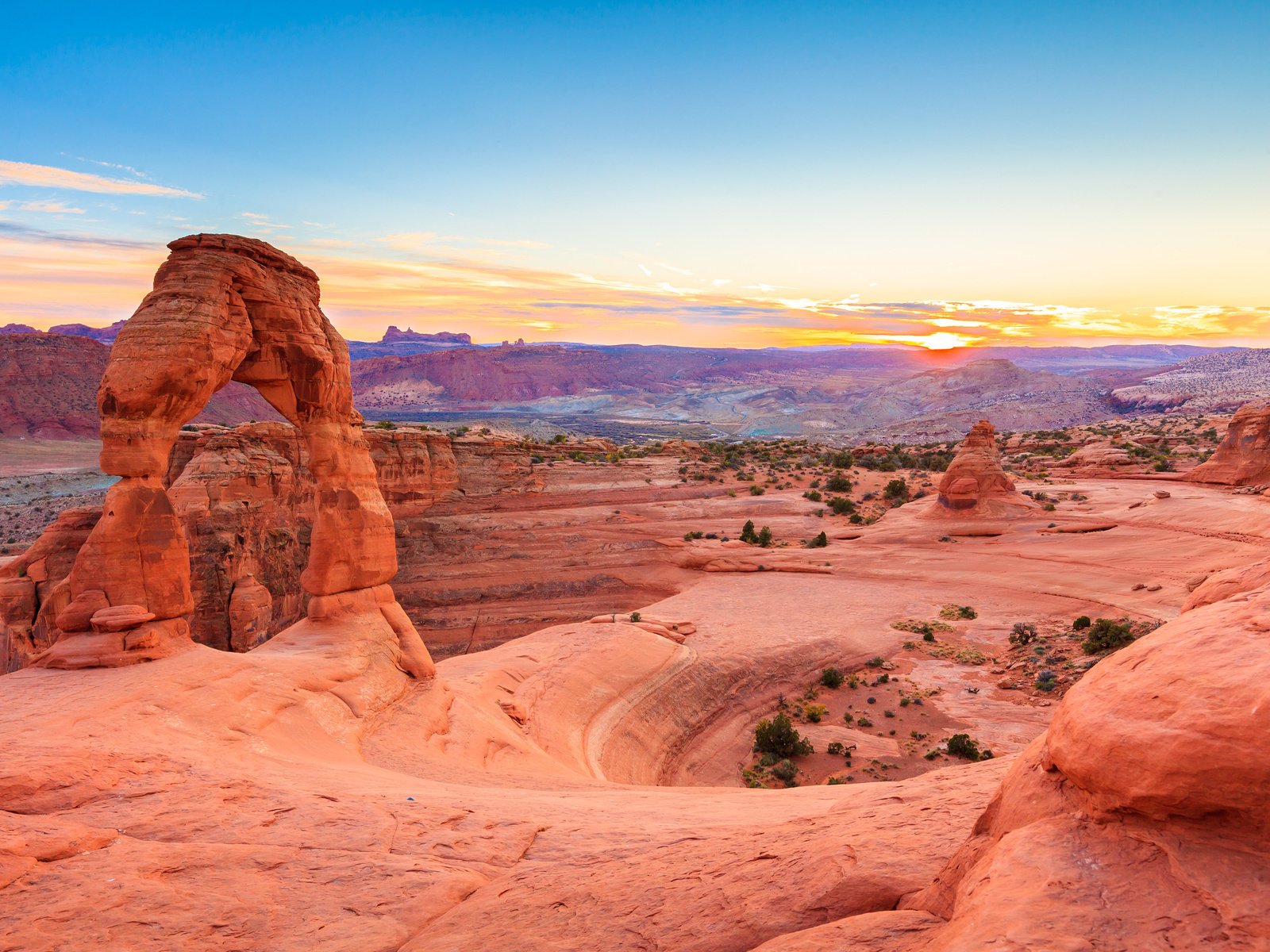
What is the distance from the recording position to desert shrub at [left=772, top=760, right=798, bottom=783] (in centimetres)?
1480

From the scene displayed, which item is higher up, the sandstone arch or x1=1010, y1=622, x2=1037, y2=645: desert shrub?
the sandstone arch

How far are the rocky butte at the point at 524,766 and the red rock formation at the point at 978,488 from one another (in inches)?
430

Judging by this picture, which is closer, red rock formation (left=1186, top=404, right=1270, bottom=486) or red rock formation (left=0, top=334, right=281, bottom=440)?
red rock formation (left=1186, top=404, right=1270, bottom=486)

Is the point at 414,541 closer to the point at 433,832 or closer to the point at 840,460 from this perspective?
the point at 433,832

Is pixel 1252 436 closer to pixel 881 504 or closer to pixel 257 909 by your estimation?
pixel 881 504

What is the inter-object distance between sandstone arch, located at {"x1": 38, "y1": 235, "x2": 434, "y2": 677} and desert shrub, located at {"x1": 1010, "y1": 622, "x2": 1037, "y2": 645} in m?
16.6

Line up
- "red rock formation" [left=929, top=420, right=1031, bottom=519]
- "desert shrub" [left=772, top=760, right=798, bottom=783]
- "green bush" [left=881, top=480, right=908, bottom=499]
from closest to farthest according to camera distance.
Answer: "desert shrub" [left=772, top=760, right=798, bottom=783] → "red rock formation" [left=929, top=420, right=1031, bottom=519] → "green bush" [left=881, top=480, right=908, bottom=499]

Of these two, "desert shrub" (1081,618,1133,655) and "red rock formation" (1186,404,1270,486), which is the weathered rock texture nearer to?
"desert shrub" (1081,618,1133,655)

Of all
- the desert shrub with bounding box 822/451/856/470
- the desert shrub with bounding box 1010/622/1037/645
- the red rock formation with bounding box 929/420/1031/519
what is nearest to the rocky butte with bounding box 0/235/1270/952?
the desert shrub with bounding box 1010/622/1037/645

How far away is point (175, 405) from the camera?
11242 millimetres

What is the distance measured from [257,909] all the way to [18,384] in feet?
360

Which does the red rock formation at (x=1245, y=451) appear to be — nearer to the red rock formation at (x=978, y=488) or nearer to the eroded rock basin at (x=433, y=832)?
the red rock formation at (x=978, y=488)

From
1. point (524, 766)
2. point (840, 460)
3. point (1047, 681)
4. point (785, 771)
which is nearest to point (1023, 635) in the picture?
point (1047, 681)

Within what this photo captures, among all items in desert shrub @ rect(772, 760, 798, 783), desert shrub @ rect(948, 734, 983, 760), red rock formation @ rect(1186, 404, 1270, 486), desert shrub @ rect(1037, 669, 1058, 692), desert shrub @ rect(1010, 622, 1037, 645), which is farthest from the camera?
red rock formation @ rect(1186, 404, 1270, 486)
